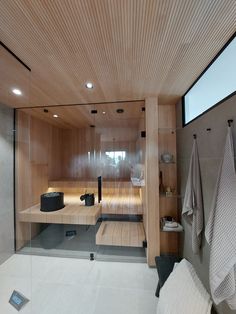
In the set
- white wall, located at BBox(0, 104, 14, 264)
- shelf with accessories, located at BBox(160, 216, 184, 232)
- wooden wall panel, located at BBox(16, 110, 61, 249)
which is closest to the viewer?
shelf with accessories, located at BBox(160, 216, 184, 232)

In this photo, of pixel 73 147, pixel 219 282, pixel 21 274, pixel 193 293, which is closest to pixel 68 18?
pixel 219 282

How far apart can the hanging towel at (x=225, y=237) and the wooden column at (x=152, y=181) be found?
120cm

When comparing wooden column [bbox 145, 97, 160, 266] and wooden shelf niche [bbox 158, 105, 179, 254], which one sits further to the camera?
wooden shelf niche [bbox 158, 105, 179, 254]

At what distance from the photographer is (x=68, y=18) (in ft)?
3.37

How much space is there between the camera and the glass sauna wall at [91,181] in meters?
2.65

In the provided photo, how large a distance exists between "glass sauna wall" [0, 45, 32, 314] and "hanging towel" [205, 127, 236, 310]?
196 centimetres

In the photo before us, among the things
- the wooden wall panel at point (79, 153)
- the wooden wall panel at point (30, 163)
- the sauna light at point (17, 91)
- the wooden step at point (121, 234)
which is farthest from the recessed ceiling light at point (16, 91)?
the wooden step at point (121, 234)

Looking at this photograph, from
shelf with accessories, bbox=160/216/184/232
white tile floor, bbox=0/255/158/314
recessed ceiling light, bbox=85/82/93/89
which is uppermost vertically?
recessed ceiling light, bbox=85/82/93/89

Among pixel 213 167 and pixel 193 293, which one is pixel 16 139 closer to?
pixel 213 167

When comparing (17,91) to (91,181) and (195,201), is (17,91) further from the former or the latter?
(195,201)

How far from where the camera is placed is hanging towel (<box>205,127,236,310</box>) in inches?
38.9

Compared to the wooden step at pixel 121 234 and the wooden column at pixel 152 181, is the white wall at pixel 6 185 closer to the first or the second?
the wooden step at pixel 121 234

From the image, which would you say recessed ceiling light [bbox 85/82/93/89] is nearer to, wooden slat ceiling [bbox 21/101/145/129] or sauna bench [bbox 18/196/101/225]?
wooden slat ceiling [bbox 21/101/145/129]

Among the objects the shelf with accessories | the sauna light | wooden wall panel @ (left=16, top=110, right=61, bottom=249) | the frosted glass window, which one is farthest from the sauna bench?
the frosted glass window
